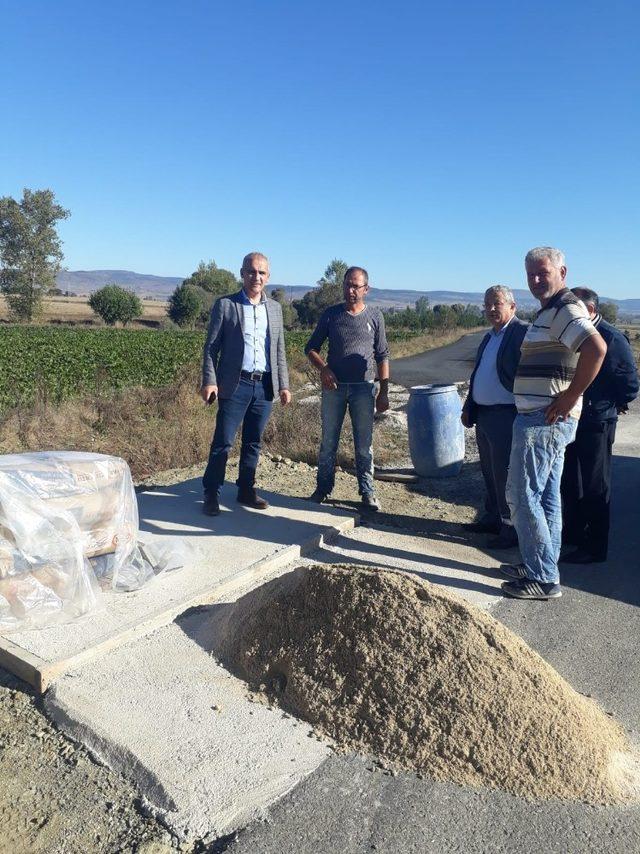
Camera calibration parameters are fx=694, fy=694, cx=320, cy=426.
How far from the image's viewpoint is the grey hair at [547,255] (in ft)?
13.2

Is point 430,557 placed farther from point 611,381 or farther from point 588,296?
point 588,296

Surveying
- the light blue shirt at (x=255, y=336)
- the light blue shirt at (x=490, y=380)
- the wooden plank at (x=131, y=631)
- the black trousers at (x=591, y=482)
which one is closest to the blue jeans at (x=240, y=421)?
the light blue shirt at (x=255, y=336)

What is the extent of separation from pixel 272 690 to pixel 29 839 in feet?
3.82

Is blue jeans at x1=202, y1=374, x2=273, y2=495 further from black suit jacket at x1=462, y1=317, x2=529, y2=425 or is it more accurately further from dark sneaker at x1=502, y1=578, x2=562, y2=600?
dark sneaker at x1=502, y1=578, x2=562, y2=600

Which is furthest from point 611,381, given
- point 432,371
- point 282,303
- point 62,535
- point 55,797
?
Result: point 282,303

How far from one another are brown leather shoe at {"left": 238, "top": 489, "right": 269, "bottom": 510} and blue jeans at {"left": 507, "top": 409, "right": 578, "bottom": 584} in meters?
2.18

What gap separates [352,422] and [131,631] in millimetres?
2829

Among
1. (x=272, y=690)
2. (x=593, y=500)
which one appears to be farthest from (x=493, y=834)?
(x=593, y=500)

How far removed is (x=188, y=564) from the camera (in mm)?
4562

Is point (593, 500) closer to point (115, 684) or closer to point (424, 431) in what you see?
point (424, 431)

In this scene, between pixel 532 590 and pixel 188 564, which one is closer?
pixel 532 590

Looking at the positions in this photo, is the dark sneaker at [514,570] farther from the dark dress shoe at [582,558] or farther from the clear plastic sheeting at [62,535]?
the clear plastic sheeting at [62,535]

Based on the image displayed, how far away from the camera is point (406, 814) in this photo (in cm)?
247

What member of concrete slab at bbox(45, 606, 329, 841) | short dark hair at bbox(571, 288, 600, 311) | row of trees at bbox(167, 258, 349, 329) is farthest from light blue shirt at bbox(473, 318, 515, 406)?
row of trees at bbox(167, 258, 349, 329)
